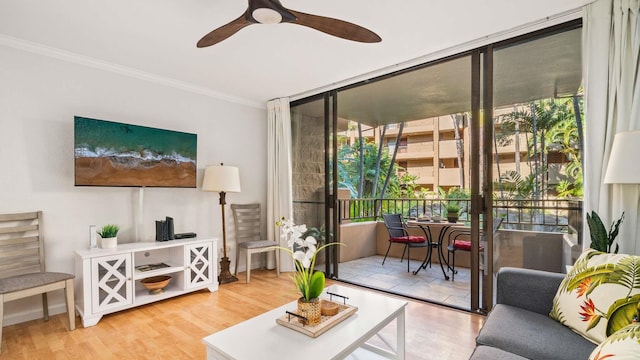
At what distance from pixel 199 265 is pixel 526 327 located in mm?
2967

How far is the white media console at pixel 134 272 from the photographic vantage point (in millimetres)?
2600

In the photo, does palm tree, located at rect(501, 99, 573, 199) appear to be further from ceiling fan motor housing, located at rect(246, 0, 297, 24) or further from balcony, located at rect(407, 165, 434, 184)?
balcony, located at rect(407, 165, 434, 184)

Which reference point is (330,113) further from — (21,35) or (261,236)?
(21,35)

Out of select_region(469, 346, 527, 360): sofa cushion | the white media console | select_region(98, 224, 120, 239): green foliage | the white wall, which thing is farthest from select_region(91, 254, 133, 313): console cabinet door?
select_region(469, 346, 527, 360): sofa cushion

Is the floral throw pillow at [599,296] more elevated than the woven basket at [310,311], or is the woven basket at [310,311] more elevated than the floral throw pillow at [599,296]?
the floral throw pillow at [599,296]

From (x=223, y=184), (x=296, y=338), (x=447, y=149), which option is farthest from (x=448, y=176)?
(x=296, y=338)

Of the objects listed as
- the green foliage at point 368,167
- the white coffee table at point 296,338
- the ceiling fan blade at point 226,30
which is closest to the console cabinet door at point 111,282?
the white coffee table at point 296,338

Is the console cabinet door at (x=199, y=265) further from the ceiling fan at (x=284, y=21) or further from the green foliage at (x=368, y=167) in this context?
the green foliage at (x=368, y=167)

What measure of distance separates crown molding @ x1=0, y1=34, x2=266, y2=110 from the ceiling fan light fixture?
221 cm

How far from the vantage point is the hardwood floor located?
213 centimetres

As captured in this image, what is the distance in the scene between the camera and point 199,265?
3.32 m

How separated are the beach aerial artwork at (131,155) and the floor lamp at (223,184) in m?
0.17

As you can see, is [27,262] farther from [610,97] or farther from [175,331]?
[610,97]

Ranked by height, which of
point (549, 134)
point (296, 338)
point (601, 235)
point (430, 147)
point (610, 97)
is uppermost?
point (430, 147)
